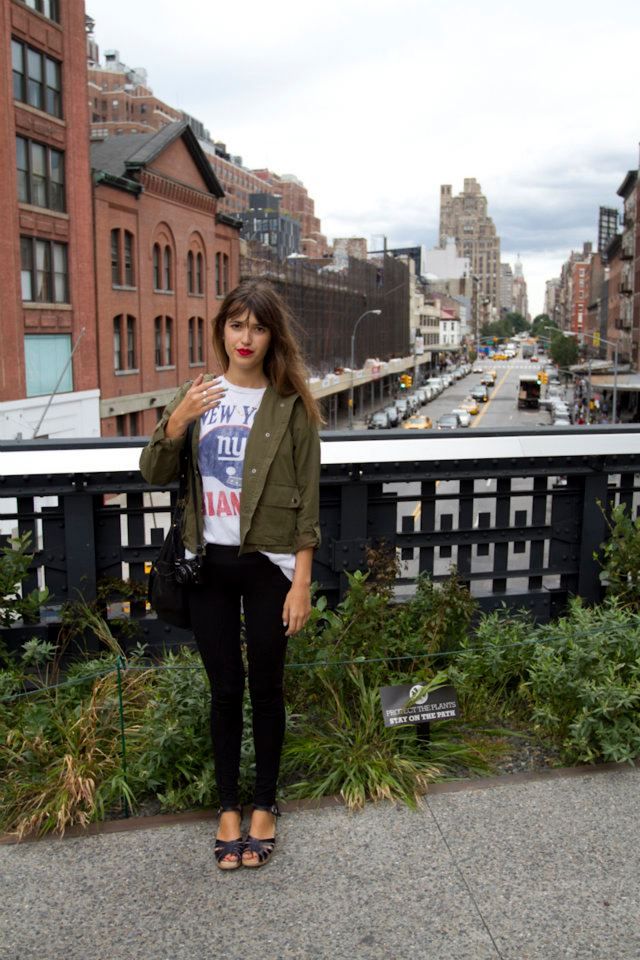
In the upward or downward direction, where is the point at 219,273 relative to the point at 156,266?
upward

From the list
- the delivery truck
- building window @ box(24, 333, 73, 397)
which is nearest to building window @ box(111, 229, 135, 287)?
building window @ box(24, 333, 73, 397)

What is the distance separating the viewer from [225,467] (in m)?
3.28

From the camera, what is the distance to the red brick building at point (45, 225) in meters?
31.6

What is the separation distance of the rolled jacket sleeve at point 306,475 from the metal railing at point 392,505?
137 centimetres

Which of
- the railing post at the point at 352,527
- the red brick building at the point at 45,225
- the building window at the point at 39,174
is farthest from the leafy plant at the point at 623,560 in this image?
the building window at the point at 39,174

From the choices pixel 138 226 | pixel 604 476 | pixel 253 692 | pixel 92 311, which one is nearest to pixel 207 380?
pixel 253 692

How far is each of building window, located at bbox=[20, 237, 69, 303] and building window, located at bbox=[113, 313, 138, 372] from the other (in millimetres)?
4503

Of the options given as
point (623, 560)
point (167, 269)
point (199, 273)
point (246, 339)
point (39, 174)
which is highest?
point (39, 174)

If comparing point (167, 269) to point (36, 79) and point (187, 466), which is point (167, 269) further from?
point (187, 466)

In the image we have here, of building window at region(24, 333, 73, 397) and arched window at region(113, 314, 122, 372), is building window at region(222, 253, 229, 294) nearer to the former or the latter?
arched window at region(113, 314, 122, 372)

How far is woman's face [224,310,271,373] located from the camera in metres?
3.28

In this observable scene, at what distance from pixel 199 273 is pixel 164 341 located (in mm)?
6510

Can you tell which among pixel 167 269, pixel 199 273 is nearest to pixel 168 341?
pixel 167 269

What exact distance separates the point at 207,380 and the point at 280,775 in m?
1.76
